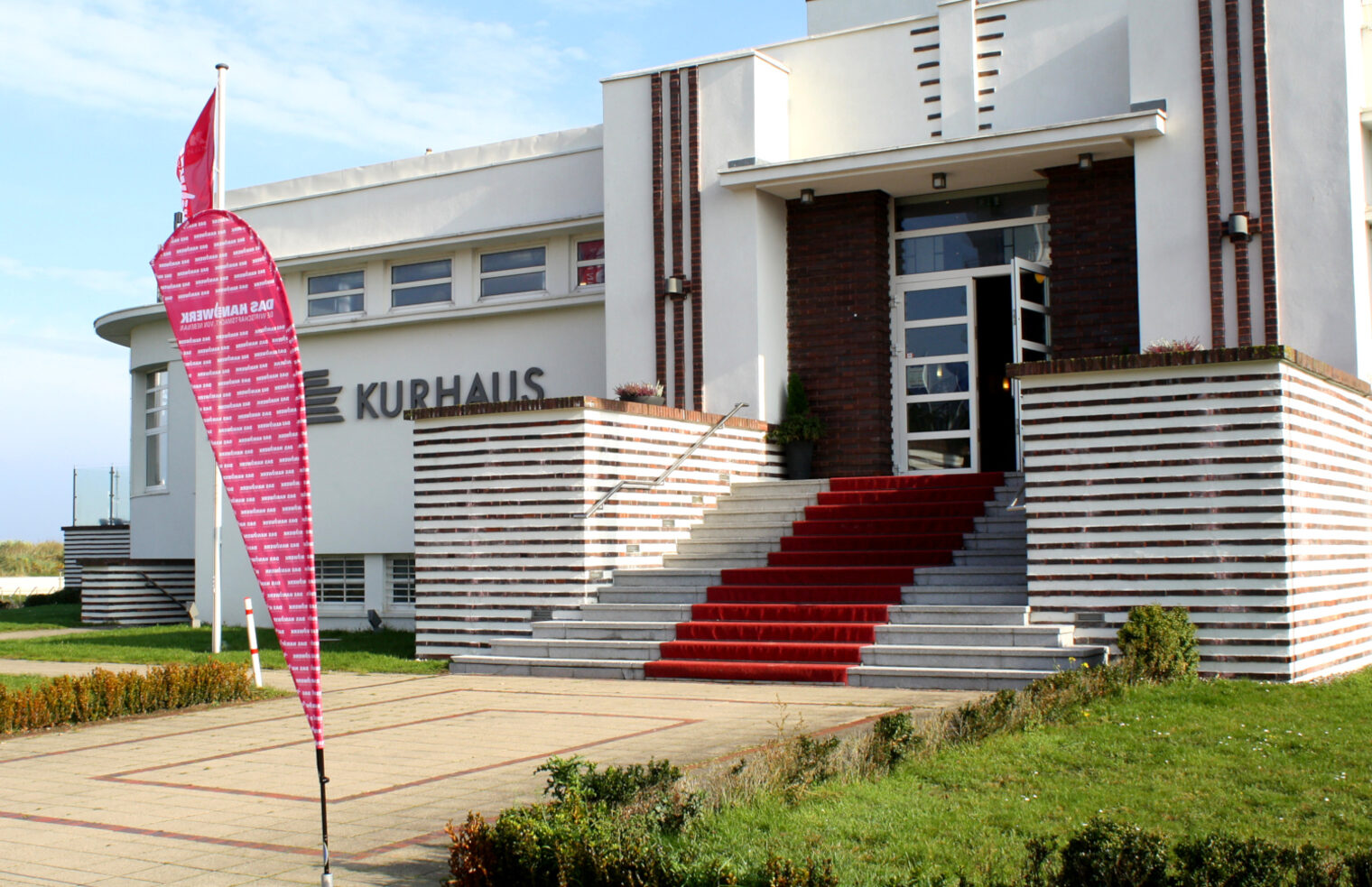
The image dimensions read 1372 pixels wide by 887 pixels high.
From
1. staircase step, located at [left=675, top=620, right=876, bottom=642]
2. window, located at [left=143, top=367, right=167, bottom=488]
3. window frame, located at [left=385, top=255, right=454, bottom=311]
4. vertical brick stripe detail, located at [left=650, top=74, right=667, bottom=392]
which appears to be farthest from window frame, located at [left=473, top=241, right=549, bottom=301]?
window, located at [left=143, top=367, right=167, bottom=488]

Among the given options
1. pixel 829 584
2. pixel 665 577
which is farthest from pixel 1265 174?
pixel 665 577

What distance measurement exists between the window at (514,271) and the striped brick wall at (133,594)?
7.50m

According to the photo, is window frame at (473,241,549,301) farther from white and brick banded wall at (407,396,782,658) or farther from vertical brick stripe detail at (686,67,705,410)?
white and brick banded wall at (407,396,782,658)

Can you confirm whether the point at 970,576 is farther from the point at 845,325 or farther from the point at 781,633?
the point at 845,325

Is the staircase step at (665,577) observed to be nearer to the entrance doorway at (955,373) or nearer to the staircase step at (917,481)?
the staircase step at (917,481)

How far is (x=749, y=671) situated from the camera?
1164 centimetres

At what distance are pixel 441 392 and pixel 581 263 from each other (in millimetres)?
2740

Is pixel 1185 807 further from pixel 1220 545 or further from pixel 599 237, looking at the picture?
pixel 599 237

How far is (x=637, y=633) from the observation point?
1280 centimetres

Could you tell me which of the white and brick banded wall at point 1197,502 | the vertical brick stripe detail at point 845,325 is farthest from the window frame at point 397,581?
the white and brick banded wall at point 1197,502

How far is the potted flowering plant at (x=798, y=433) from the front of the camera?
1667 cm

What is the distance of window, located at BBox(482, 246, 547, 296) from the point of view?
19156 millimetres

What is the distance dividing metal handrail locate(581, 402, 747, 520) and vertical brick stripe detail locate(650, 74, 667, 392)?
1.26 meters

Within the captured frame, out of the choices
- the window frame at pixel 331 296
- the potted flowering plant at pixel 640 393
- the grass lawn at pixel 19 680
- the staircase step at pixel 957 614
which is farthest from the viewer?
the window frame at pixel 331 296
